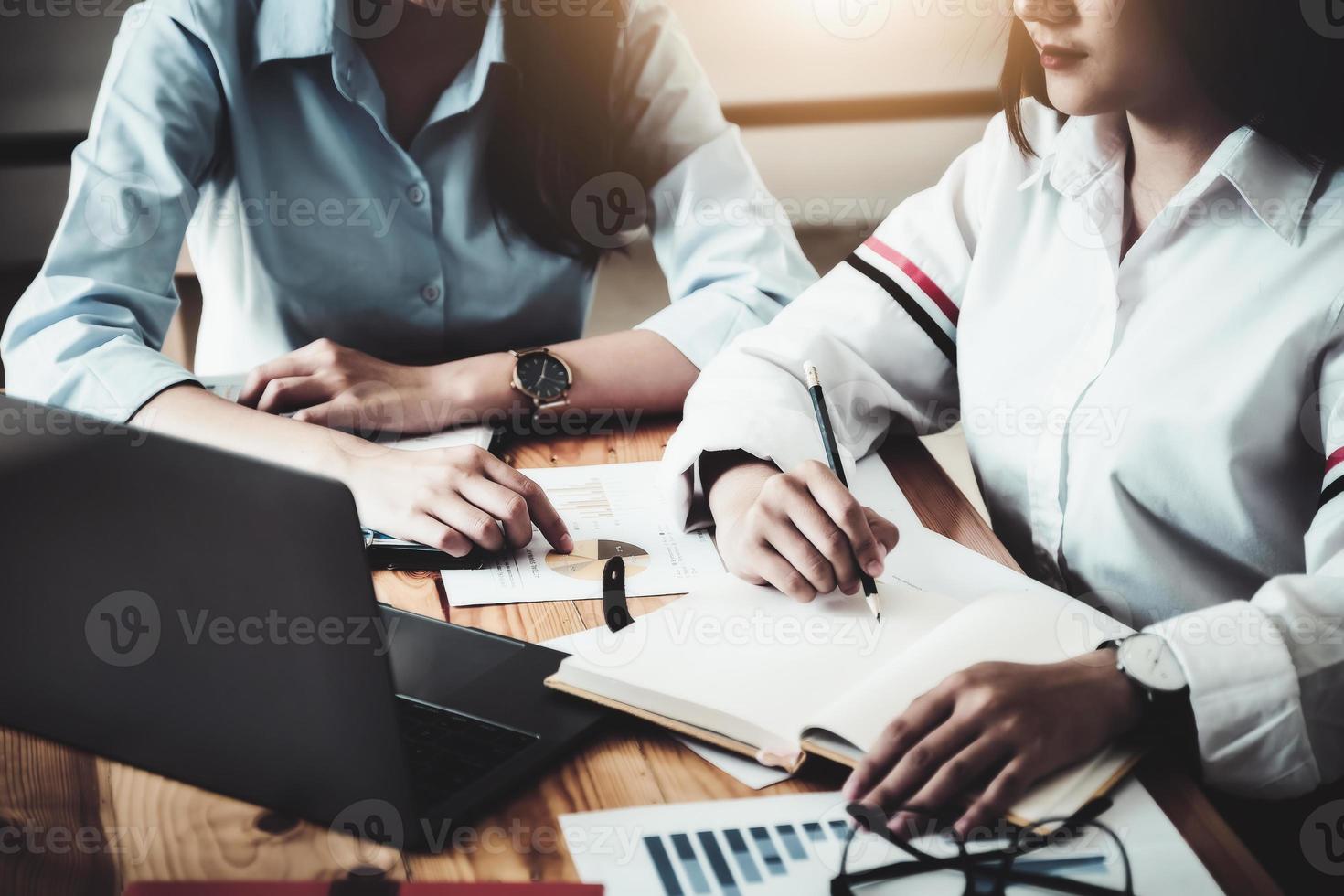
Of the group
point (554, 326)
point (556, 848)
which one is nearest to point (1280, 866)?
point (556, 848)

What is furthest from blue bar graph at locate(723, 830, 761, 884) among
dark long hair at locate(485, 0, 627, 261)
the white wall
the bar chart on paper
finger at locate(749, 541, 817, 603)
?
the white wall

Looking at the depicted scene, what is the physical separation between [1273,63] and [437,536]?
772 mm

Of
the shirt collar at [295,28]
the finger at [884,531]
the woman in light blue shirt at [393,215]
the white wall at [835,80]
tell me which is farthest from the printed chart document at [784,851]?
the white wall at [835,80]

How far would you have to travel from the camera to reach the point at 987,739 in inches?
23.6

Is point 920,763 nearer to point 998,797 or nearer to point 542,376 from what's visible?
point 998,797

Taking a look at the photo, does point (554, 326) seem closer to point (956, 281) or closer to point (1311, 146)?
point (956, 281)

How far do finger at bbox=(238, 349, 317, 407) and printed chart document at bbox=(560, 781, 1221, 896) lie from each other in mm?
696

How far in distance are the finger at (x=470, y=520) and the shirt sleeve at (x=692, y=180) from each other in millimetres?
565

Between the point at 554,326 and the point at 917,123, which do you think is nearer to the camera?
the point at 554,326

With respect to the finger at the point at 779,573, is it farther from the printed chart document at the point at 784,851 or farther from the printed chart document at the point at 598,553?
the printed chart document at the point at 784,851

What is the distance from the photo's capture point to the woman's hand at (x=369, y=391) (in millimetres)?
1112

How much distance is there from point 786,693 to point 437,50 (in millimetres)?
1086

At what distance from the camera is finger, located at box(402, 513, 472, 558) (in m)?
0.88

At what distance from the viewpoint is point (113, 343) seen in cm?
112
